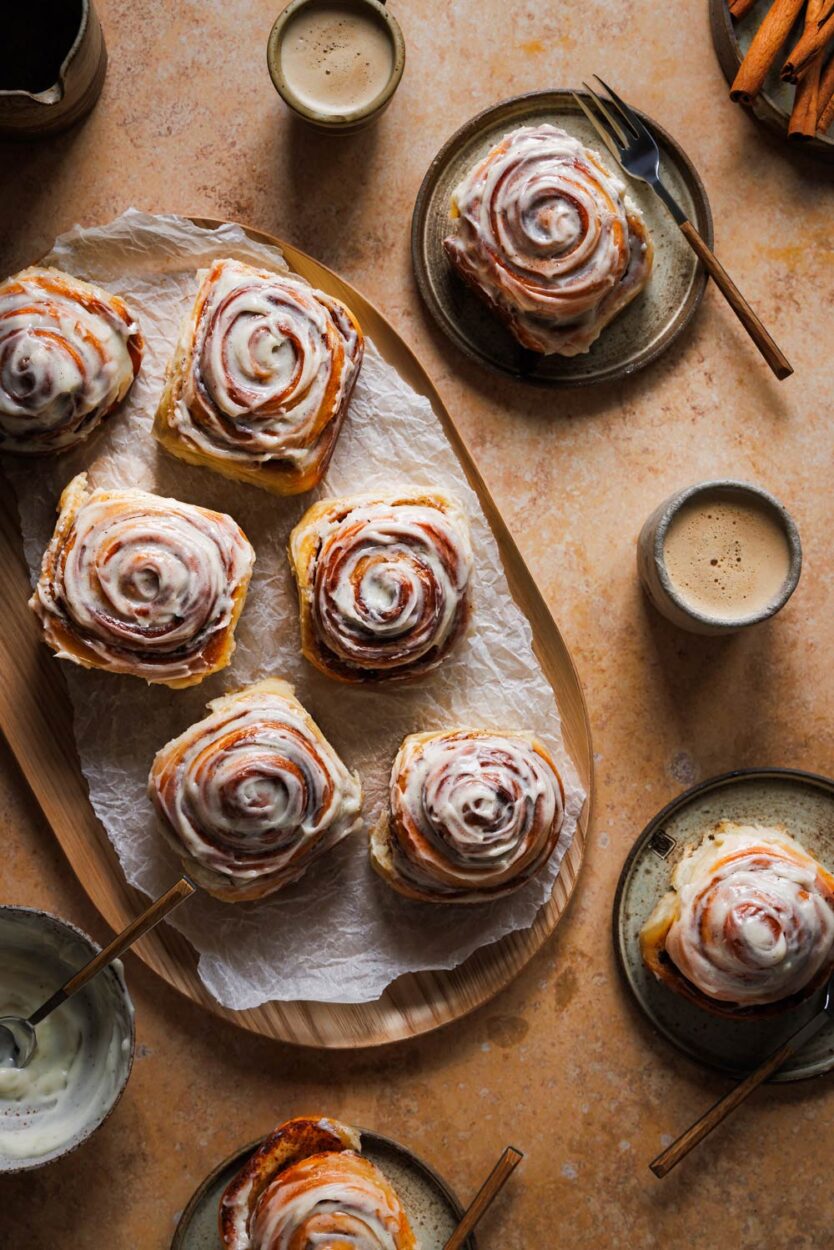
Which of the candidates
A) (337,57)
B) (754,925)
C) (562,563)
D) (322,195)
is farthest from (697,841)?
(337,57)

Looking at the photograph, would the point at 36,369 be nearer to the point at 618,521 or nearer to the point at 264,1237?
the point at 618,521

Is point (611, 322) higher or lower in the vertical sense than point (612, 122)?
lower

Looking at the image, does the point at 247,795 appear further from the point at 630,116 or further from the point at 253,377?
the point at 630,116

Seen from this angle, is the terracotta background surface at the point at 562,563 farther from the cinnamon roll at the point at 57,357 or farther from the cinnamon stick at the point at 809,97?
the cinnamon roll at the point at 57,357

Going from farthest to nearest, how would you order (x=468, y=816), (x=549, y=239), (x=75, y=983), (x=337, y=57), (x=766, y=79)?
1. (x=766, y=79)
2. (x=337, y=57)
3. (x=549, y=239)
4. (x=468, y=816)
5. (x=75, y=983)

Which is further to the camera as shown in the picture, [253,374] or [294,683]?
[294,683]

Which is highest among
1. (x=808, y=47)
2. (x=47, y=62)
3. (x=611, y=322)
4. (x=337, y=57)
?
(x=808, y=47)
